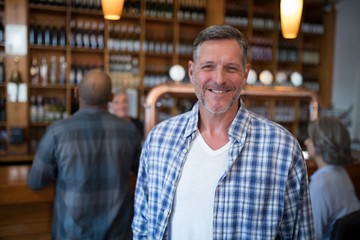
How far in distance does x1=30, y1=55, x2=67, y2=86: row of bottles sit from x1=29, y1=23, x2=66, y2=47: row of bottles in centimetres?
21

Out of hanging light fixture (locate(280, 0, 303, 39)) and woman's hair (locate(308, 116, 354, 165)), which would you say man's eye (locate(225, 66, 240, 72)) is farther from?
hanging light fixture (locate(280, 0, 303, 39))

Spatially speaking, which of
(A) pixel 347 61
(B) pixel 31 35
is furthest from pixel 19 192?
(A) pixel 347 61

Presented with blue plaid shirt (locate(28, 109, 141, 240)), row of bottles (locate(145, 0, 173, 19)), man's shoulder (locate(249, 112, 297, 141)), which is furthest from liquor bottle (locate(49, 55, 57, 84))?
man's shoulder (locate(249, 112, 297, 141))

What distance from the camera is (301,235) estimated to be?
1213 mm

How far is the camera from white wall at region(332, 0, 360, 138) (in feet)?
18.7

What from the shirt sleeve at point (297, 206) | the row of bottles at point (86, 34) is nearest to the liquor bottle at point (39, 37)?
the row of bottles at point (86, 34)

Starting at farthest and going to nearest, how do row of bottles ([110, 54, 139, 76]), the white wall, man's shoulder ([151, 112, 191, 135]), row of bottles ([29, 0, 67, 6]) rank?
the white wall < row of bottles ([110, 54, 139, 76]) < row of bottles ([29, 0, 67, 6]) < man's shoulder ([151, 112, 191, 135])

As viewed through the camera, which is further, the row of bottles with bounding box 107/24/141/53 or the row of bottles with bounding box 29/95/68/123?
the row of bottles with bounding box 107/24/141/53

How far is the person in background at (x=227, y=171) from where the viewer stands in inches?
45.8

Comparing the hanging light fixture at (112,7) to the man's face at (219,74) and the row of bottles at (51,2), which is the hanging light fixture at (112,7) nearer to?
the man's face at (219,74)

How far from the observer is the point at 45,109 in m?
4.59

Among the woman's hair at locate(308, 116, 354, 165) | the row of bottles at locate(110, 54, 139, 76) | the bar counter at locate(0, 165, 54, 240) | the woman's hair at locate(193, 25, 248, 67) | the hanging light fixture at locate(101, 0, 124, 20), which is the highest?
the hanging light fixture at locate(101, 0, 124, 20)

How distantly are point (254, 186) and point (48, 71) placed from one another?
13.2ft

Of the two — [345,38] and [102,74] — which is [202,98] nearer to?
[102,74]
